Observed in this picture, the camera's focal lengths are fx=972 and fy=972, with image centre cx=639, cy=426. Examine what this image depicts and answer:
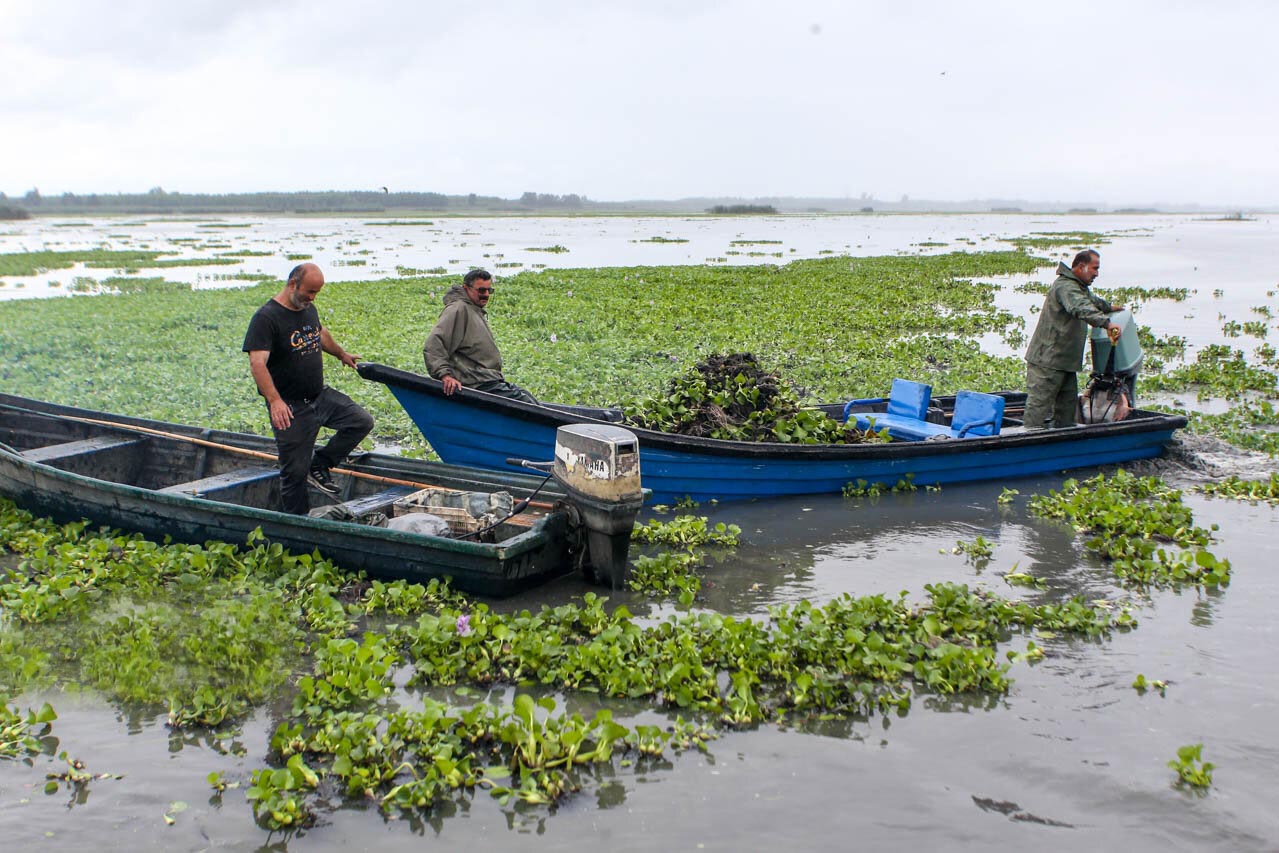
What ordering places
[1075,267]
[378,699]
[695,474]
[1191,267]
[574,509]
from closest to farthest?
[378,699] → [574,509] → [695,474] → [1075,267] → [1191,267]

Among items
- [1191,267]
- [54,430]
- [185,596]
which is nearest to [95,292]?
[54,430]

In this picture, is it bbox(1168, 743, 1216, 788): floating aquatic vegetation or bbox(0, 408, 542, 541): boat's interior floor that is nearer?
bbox(1168, 743, 1216, 788): floating aquatic vegetation

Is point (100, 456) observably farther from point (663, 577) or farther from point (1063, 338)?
point (1063, 338)

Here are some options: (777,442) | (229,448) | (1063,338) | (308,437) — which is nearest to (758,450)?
(777,442)

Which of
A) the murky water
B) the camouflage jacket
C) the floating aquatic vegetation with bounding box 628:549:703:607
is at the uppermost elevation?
the camouflage jacket

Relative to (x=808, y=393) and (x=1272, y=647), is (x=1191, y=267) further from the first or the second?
(x=1272, y=647)

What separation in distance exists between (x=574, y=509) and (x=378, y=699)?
76.9 inches

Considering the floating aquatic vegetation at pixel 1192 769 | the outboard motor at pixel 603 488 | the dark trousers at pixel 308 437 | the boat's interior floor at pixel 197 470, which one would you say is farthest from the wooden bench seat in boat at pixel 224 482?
the floating aquatic vegetation at pixel 1192 769

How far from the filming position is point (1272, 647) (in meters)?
6.09

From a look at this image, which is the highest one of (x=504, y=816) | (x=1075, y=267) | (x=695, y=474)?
(x=1075, y=267)

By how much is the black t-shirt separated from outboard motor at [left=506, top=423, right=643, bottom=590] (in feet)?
6.22

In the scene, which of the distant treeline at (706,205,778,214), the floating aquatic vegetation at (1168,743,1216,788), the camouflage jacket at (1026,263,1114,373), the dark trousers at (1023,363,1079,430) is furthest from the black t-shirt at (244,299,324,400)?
the distant treeline at (706,205,778,214)

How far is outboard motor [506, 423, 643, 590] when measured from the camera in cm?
632

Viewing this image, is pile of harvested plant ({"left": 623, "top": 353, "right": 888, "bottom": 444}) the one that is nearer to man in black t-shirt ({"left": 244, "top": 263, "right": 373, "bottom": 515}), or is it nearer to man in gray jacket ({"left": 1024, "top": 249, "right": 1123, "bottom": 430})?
man in gray jacket ({"left": 1024, "top": 249, "right": 1123, "bottom": 430})
